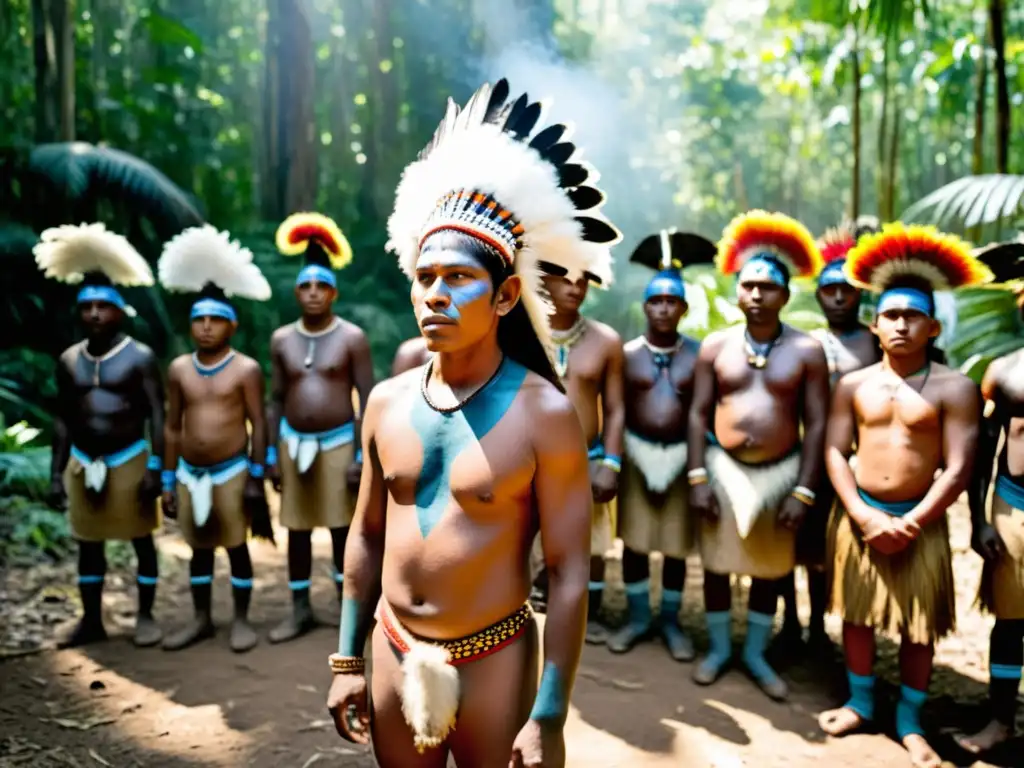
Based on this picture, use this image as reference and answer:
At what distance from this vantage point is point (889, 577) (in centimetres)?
357

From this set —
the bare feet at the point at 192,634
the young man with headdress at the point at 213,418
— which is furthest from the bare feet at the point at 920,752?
the bare feet at the point at 192,634

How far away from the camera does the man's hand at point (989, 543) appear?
3490 millimetres

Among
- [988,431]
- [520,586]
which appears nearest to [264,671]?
[520,586]

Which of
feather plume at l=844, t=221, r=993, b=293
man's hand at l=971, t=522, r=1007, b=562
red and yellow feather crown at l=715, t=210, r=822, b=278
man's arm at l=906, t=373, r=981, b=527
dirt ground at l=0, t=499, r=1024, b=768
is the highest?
red and yellow feather crown at l=715, t=210, r=822, b=278

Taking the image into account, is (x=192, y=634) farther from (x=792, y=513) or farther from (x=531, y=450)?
(x=531, y=450)

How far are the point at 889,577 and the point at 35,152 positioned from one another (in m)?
8.87

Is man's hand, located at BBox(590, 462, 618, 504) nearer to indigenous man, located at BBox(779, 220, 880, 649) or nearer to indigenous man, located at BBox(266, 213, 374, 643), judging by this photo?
indigenous man, located at BBox(779, 220, 880, 649)

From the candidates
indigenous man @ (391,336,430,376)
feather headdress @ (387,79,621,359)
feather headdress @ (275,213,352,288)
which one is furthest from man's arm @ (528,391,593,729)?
feather headdress @ (275,213,352,288)

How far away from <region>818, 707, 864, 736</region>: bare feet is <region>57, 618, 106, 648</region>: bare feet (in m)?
3.92

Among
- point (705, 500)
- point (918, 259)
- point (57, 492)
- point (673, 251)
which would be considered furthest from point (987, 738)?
point (57, 492)

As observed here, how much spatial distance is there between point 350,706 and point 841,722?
262 centimetres

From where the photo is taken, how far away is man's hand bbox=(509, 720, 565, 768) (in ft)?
5.98

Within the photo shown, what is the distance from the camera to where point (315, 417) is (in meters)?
4.67

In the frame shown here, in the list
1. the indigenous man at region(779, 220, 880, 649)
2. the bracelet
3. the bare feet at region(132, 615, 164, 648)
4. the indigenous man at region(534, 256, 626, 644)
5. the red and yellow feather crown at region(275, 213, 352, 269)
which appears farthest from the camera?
the red and yellow feather crown at region(275, 213, 352, 269)
